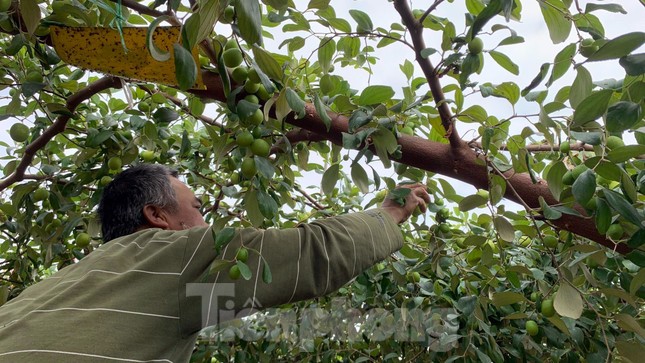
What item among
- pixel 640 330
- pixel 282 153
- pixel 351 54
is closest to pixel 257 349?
pixel 282 153

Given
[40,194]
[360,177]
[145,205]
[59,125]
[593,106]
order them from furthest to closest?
1. [40,194]
2. [59,125]
3. [145,205]
4. [360,177]
5. [593,106]

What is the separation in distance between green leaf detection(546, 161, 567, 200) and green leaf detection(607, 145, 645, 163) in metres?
0.11

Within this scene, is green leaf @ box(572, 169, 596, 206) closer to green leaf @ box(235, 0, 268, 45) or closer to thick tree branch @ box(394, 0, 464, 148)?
thick tree branch @ box(394, 0, 464, 148)

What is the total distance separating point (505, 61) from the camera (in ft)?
4.67

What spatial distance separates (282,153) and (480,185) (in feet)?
1.81

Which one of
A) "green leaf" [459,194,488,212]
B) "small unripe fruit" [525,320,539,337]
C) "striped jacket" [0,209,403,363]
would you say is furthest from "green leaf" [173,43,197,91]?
"small unripe fruit" [525,320,539,337]

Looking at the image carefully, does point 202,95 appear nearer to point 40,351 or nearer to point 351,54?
point 351,54

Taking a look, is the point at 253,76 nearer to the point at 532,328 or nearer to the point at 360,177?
the point at 360,177

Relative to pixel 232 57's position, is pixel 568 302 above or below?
below

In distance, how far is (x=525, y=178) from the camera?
142 centimetres

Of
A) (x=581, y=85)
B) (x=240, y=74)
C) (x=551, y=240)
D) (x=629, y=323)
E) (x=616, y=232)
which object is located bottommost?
(x=629, y=323)

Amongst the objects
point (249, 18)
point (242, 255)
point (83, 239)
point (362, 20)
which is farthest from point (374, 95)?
point (83, 239)

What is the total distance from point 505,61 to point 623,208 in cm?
50

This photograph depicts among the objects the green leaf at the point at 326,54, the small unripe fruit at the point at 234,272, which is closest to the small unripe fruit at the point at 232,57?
the green leaf at the point at 326,54
